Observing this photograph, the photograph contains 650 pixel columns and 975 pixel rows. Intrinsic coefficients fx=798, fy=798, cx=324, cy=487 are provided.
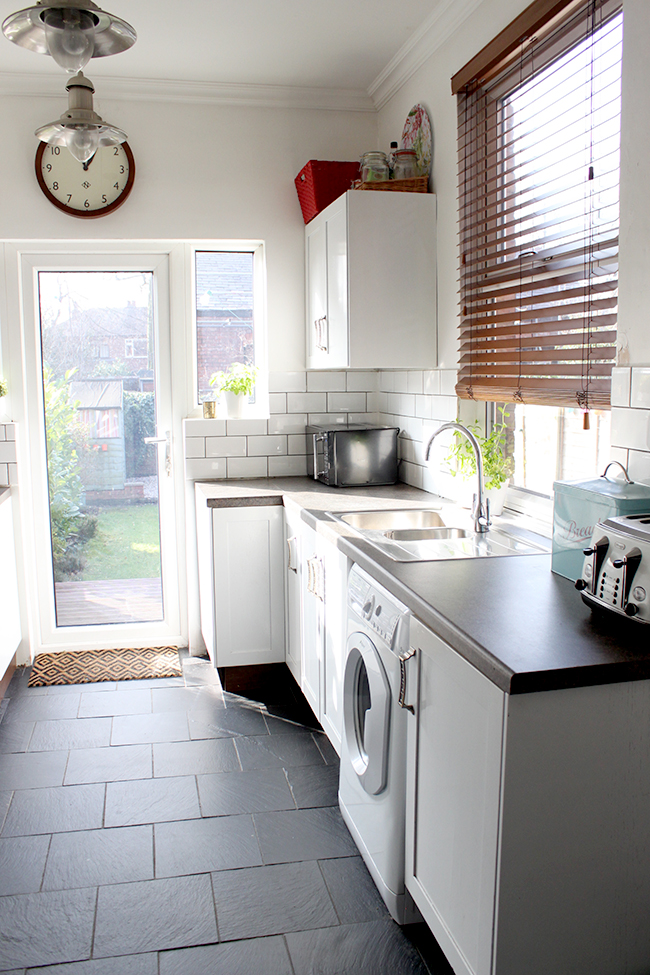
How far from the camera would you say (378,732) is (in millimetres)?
1984

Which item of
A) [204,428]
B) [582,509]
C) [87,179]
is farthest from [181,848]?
[87,179]

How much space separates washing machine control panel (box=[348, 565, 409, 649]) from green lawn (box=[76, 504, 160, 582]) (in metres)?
1.94

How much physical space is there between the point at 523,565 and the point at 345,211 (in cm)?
172

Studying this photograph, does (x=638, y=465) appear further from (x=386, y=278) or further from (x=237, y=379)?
(x=237, y=379)

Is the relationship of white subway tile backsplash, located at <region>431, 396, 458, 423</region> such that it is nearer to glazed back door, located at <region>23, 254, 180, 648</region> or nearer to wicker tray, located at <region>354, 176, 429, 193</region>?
wicker tray, located at <region>354, 176, 429, 193</region>

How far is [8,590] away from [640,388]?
9.18 feet

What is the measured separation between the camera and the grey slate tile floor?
1.94m

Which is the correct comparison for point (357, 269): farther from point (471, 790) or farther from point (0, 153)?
point (471, 790)

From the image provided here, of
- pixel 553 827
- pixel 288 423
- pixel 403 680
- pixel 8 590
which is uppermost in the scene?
pixel 288 423

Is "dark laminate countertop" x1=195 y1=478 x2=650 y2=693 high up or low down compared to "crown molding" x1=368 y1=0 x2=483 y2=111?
down

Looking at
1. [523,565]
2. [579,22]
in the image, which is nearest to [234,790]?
[523,565]

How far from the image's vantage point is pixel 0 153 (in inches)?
138

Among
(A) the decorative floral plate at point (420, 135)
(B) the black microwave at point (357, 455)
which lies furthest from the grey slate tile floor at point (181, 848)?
(A) the decorative floral plate at point (420, 135)

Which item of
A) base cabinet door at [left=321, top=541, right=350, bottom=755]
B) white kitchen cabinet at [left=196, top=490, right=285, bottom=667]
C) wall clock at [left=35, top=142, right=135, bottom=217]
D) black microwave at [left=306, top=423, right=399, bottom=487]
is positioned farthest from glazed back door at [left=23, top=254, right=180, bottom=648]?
base cabinet door at [left=321, top=541, right=350, bottom=755]
